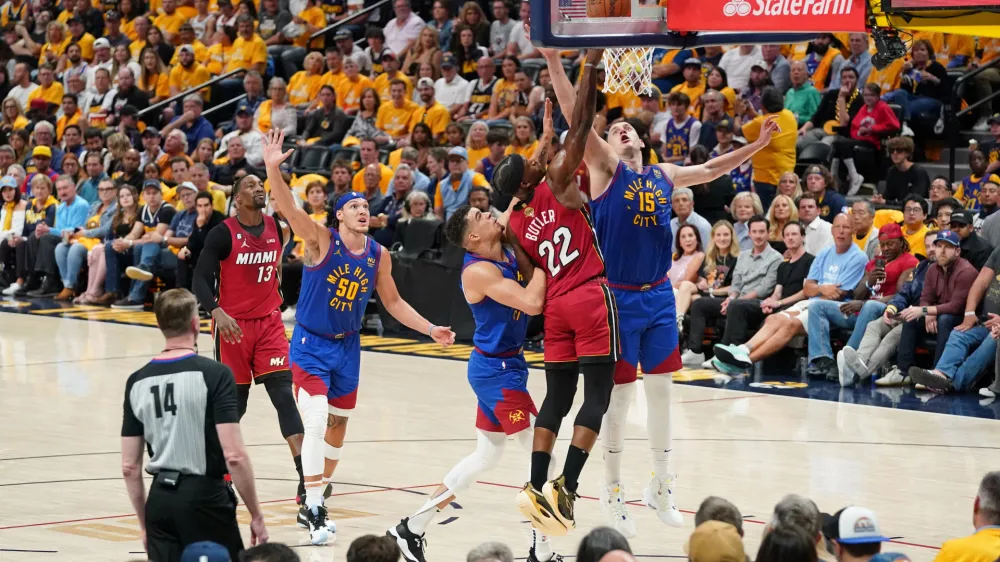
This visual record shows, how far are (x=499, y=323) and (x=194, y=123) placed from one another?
15899 millimetres

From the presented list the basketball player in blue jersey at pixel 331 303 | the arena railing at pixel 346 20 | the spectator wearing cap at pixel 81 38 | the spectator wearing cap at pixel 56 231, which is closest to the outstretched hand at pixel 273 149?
the basketball player in blue jersey at pixel 331 303

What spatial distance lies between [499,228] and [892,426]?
520 cm

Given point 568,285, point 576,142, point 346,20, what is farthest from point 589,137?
point 346,20

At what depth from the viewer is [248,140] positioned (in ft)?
69.5

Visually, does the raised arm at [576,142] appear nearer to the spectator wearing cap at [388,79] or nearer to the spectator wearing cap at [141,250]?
the spectator wearing cap at [141,250]

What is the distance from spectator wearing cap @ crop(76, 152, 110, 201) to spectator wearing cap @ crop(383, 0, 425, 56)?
4.74m

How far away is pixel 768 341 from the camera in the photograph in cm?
1416

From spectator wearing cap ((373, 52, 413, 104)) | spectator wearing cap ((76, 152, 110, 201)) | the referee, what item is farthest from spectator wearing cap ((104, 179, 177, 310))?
the referee

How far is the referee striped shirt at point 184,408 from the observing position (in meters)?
5.66

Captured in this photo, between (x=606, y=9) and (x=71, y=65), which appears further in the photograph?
(x=71, y=65)

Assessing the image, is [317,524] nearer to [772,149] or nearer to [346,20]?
[772,149]

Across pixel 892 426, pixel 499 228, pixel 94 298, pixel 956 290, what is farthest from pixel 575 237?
pixel 94 298

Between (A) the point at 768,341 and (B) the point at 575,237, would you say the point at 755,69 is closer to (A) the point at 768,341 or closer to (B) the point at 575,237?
(A) the point at 768,341

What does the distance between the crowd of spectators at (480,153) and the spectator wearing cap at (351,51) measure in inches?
2.4
